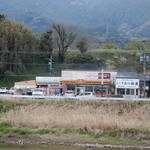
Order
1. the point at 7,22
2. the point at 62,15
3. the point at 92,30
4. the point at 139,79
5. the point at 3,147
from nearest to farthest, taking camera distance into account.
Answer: the point at 3,147 < the point at 139,79 < the point at 7,22 < the point at 92,30 < the point at 62,15

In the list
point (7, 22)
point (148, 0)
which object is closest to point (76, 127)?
point (7, 22)

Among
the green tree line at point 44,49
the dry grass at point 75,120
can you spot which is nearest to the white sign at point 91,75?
the green tree line at point 44,49

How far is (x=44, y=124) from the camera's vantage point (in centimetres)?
2631

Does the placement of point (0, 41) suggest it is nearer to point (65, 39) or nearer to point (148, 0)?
point (65, 39)

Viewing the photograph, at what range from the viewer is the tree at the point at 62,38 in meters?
71.8

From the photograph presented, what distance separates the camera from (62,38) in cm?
7231

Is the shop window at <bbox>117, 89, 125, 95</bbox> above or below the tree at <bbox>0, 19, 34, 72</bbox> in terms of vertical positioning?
below

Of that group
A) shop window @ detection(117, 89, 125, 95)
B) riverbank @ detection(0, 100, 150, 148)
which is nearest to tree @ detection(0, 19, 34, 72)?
shop window @ detection(117, 89, 125, 95)

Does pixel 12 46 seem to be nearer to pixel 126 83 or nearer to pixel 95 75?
pixel 95 75

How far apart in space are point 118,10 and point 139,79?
157047 mm

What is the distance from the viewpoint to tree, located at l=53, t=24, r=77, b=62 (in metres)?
71.8

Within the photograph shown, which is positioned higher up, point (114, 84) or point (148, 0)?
point (148, 0)

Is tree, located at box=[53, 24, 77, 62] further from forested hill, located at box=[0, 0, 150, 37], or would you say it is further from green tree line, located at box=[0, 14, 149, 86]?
forested hill, located at box=[0, 0, 150, 37]

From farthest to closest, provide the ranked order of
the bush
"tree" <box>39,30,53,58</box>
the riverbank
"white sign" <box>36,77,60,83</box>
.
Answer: "tree" <box>39,30,53,58</box>, "white sign" <box>36,77,60,83</box>, the bush, the riverbank
